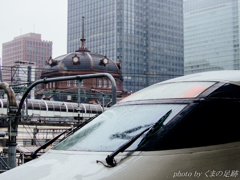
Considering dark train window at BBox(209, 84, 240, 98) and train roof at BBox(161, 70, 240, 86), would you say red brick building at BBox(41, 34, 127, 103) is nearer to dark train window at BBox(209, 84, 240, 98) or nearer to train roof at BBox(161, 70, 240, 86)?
train roof at BBox(161, 70, 240, 86)

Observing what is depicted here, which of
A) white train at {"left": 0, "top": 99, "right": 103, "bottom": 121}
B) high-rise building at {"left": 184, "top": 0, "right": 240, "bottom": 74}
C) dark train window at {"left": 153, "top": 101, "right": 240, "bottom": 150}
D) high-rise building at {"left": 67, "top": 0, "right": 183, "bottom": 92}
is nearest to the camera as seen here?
dark train window at {"left": 153, "top": 101, "right": 240, "bottom": 150}

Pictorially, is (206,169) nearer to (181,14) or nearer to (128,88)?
(128,88)

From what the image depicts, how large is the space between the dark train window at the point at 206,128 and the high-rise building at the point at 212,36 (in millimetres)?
120966

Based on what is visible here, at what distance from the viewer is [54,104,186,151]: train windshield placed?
3.77 meters

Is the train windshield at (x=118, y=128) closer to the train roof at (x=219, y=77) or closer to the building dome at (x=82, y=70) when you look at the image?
the train roof at (x=219, y=77)

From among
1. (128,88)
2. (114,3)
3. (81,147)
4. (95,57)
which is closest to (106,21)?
(114,3)

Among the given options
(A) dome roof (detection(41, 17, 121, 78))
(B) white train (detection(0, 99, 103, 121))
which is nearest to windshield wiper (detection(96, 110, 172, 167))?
(B) white train (detection(0, 99, 103, 121))

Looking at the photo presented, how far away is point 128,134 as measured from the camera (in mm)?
3801

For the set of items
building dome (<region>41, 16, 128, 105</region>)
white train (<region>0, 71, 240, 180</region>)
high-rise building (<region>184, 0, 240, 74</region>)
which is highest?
high-rise building (<region>184, 0, 240, 74</region>)

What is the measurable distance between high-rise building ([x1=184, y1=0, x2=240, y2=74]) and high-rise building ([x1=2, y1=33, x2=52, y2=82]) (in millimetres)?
76376

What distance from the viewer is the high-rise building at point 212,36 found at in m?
124

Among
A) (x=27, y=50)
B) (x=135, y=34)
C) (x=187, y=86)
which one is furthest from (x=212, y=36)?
(x=187, y=86)

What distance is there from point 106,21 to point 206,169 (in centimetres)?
12456

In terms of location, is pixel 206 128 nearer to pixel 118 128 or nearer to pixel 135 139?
pixel 135 139
